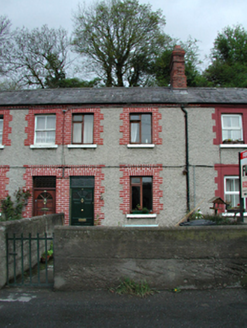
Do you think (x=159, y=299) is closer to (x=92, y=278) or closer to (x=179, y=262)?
(x=179, y=262)

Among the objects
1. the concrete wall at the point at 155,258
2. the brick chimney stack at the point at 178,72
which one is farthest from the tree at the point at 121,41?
the concrete wall at the point at 155,258

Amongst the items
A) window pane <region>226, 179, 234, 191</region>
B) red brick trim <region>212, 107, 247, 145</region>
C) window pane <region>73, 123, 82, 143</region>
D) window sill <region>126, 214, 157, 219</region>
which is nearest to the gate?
window sill <region>126, 214, 157, 219</region>

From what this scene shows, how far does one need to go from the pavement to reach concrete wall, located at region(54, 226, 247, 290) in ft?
0.72

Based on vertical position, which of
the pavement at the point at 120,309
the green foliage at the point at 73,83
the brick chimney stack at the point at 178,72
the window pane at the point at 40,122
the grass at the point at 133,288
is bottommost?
the pavement at the point at 120,309

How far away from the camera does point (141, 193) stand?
12086 millimetres

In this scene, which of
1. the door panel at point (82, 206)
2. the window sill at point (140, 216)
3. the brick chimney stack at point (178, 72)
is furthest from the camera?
the brick chimney stack at point (178, 72)

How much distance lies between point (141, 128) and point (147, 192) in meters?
3.01

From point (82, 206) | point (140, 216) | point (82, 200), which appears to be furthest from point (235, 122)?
point (82, 206)

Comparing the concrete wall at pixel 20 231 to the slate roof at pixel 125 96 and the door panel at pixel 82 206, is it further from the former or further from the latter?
the slate roof at pixel 125 96

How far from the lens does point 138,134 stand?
1261cm

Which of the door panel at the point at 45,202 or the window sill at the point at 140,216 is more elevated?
the door panel at the point at 45,202

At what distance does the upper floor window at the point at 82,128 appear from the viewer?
1267 cm

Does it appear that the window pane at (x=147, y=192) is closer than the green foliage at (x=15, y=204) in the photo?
No

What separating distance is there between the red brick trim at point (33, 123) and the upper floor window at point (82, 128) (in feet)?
2.01
